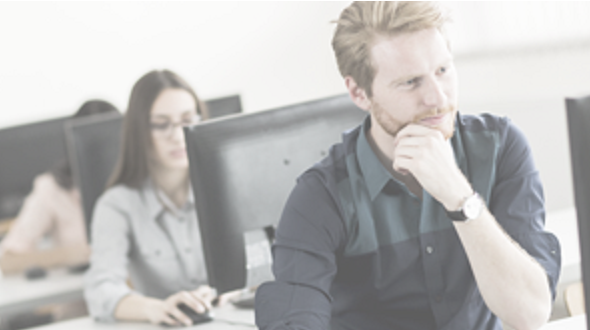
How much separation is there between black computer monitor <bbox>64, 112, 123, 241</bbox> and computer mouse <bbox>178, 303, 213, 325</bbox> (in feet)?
2.57

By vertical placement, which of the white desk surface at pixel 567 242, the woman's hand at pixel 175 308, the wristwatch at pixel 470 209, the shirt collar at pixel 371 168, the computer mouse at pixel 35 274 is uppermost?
the shirt collar at pixel 371 168

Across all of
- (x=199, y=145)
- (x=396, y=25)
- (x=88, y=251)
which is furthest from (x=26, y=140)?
(x=396, y=25)

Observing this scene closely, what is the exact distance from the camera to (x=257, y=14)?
16.0ft

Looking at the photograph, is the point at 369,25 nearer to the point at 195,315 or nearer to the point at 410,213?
the point at 410,213

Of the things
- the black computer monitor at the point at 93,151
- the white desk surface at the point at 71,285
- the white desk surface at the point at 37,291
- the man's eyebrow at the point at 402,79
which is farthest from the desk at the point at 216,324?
the man's eyebrow at the point at 402,79

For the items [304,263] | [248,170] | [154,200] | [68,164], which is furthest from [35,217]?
[304,263]

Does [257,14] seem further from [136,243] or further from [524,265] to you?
[524,265]

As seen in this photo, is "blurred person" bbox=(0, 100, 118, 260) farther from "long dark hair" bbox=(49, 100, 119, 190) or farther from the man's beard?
the man's beard

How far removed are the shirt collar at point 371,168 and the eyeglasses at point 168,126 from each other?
0.88 m

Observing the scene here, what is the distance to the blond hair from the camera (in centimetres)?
130

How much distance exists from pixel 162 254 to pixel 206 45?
9.25 ft

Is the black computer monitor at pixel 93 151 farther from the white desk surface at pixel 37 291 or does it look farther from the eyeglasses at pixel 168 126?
the white desk surface at pixel 37 291

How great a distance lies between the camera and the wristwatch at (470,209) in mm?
1215

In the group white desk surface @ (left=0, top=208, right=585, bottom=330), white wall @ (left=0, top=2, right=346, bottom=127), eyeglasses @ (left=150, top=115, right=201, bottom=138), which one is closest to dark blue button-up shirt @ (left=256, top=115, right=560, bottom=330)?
white desk surface @ (left=0, top=208, right=585, bottom=330)
